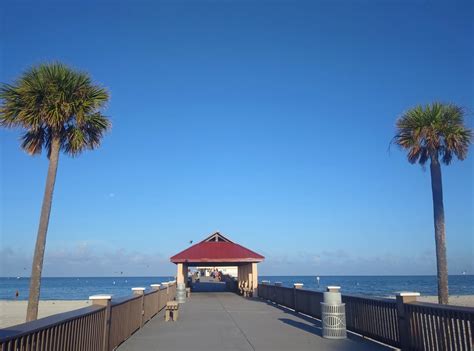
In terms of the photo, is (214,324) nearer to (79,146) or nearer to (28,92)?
(79,146)

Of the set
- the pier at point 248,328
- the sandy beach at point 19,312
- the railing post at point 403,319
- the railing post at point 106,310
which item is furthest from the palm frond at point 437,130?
the sandy beach at point 19,312

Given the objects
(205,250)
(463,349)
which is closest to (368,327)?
(463,349)

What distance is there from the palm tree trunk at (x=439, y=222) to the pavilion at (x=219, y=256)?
459 inches

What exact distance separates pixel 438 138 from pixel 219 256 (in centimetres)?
1555

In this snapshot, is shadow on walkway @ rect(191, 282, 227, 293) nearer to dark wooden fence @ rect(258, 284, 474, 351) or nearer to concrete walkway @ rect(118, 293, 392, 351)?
concrete walkway @ rect(118, 293, 392, 351)

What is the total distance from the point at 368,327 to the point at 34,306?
27.8 feet

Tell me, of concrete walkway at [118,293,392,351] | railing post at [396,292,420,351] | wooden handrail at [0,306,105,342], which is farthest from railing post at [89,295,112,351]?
railing post at [396,292,420,351]

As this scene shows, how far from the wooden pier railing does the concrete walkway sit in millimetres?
449

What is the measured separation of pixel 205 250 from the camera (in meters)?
30.4

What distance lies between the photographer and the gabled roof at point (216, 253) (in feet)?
94.6

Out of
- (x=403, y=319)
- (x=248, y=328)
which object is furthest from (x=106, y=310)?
(x=403, y=319)

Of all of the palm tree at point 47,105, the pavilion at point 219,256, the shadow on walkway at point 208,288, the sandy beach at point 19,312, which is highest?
the palm tree at point 47,105

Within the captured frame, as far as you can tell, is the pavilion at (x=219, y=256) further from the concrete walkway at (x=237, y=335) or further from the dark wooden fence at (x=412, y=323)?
the dark wooden fence at (x=412, y=323)

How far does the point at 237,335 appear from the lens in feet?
36.0
